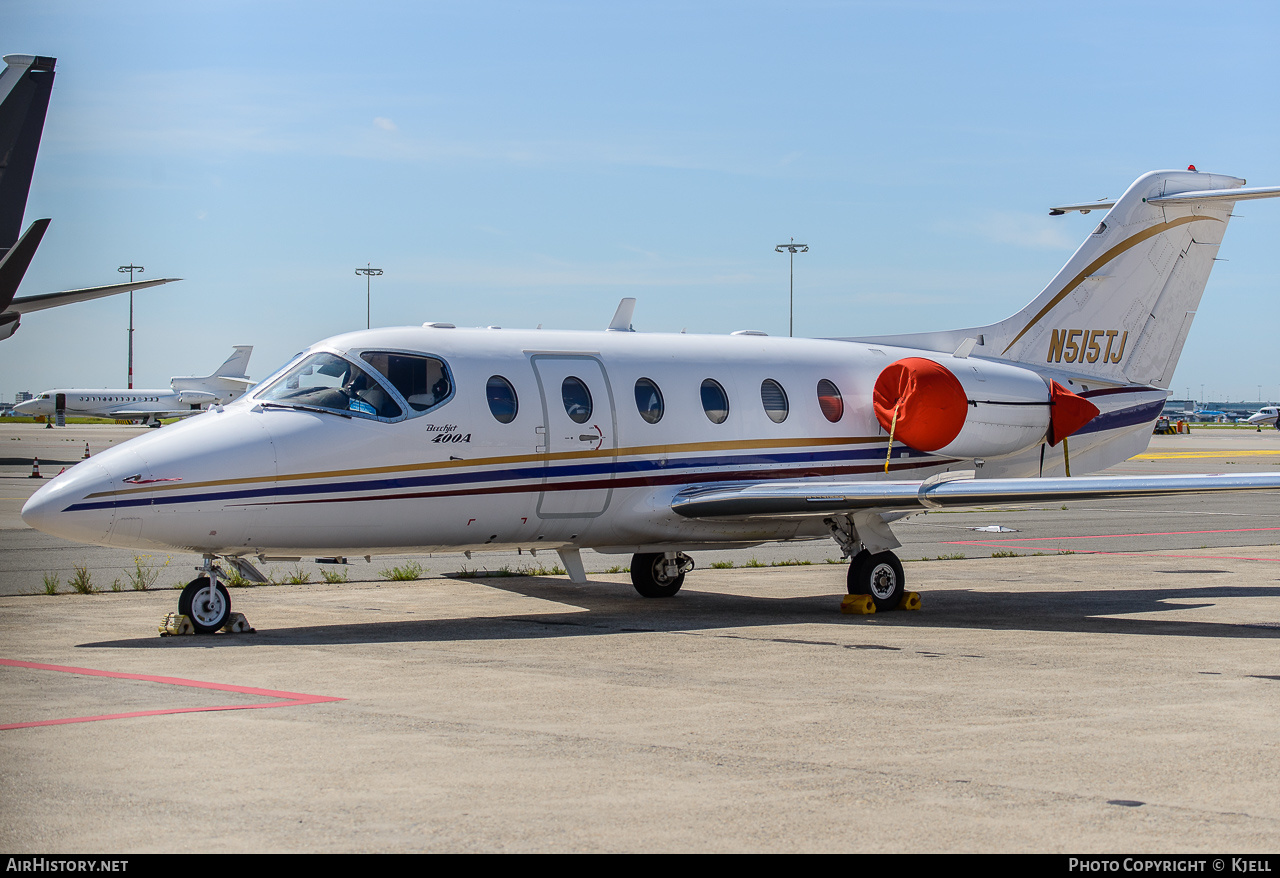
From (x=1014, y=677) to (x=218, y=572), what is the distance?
23.1 ft

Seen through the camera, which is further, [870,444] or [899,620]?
[870,444]

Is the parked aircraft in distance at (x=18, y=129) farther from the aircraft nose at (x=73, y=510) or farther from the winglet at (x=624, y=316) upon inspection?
the winglet at (x=624, y=316)

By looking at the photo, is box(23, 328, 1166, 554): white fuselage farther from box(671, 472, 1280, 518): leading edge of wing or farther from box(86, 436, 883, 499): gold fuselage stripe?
box(671, 472, 1280, 518): leading edge of wing

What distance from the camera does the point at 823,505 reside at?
14359mm

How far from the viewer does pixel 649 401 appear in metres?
15.1

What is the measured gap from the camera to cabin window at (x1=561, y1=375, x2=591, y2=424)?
1446cm

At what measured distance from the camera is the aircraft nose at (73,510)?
11484 millimetres

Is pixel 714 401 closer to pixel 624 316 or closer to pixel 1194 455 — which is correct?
pixel 624 316

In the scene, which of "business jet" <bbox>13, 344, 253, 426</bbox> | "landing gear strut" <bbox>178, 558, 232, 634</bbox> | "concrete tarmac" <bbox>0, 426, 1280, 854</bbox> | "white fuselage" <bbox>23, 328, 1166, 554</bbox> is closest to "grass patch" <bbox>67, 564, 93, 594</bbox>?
"concrete tarmac" <bbox>0, 426, 1280, 854</bbox>

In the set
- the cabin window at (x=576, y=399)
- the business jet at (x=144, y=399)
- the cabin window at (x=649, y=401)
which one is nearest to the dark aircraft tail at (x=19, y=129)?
the cabin window at (x=576, y=399)

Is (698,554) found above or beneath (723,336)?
beneath

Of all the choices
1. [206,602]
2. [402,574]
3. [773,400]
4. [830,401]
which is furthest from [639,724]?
[402,574]
